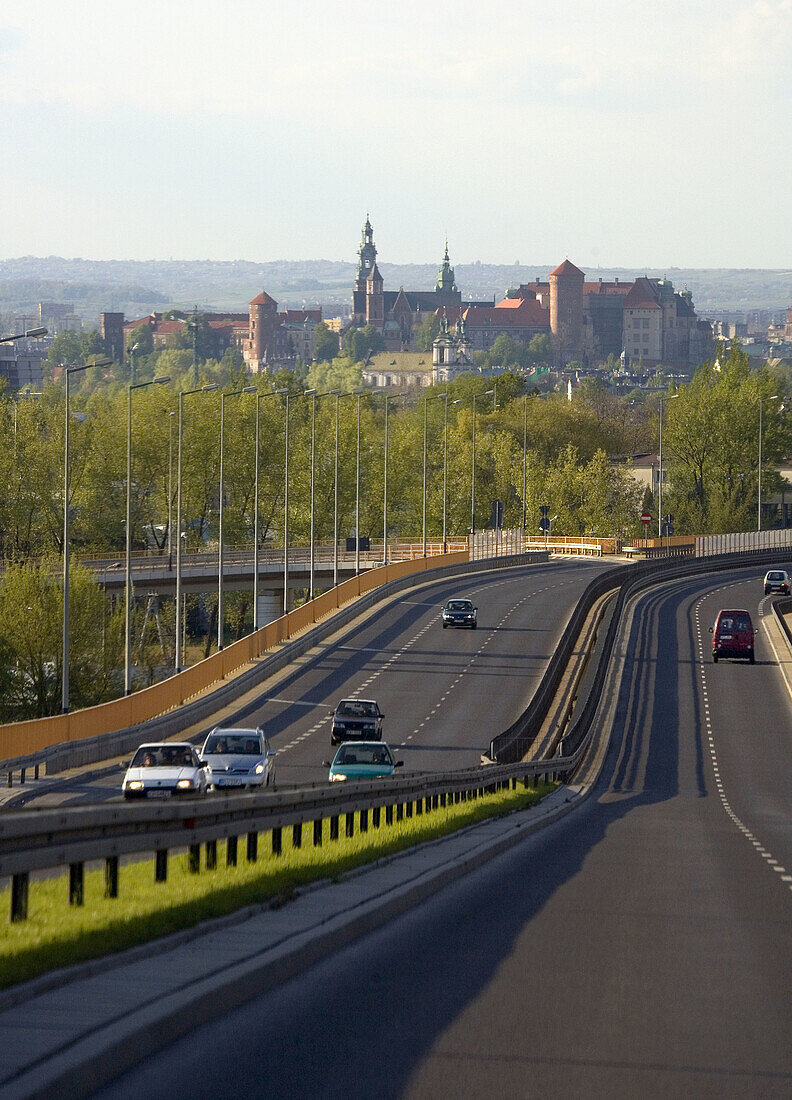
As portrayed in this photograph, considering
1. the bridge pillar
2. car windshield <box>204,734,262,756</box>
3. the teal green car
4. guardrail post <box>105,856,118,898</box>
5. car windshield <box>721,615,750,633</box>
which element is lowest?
the bridge pillar

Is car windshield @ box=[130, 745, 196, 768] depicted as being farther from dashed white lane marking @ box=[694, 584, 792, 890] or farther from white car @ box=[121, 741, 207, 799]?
dashed white lane marking @ box=[694, 584, 792, 890]

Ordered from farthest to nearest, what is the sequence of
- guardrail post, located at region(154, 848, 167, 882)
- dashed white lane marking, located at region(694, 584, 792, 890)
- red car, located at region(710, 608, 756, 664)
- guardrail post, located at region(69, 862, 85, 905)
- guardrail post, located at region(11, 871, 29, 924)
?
red car, located at region(710, 608, 756, 664), dashed white lane marking, located at region(694, 584, 792, 890), guardrail post, located at region(154, 848, 167, 882), guardrail post, located at region(69, 862, 85, 905), guardrail post, located at region(11, 871, 29, 924)

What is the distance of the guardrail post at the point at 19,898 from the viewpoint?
977cm

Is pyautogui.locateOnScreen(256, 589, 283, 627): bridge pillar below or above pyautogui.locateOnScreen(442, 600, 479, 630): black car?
below

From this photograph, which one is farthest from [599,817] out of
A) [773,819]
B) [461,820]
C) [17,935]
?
[17,935]

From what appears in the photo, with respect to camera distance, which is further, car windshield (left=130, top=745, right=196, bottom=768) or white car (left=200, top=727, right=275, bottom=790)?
white car (left=200, top=727, right=275, bottom=790)

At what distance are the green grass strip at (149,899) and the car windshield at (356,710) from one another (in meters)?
26.0

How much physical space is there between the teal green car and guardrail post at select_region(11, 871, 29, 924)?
22999 millimetres

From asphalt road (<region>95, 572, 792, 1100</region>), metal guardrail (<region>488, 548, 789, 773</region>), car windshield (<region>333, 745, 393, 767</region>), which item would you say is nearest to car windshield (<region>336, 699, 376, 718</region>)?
metal guardrail (<region>488, 548, 789, 773</region>)

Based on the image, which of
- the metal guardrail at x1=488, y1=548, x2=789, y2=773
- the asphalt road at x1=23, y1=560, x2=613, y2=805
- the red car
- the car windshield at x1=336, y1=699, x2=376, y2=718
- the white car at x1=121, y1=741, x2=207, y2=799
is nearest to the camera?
the white car at x1=121, y1=741, x2=207, y2=799

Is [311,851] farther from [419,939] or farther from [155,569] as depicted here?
[155,569]

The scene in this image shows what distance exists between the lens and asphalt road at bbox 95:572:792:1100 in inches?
297

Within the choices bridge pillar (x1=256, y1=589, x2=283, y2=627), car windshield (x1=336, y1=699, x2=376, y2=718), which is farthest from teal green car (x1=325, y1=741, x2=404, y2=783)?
bridge pillar (x1=256, y1=589, x2=283, y2=627)

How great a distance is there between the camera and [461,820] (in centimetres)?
2269
